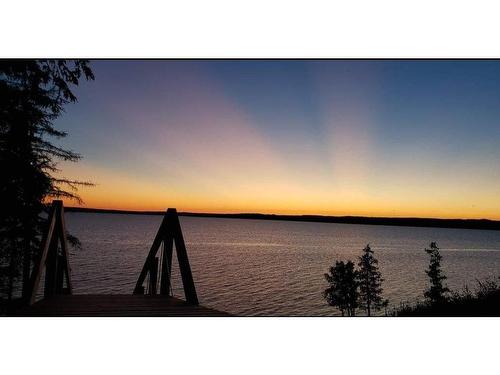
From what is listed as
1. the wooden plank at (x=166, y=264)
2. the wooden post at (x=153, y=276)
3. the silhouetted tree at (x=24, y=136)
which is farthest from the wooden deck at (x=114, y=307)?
the silhouetted tree at (x=24, y=136)

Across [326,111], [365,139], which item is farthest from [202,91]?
[365,139]

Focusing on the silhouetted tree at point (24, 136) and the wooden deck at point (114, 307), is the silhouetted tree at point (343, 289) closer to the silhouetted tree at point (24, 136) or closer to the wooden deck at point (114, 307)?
the silhouetted tree at point (24, 136)

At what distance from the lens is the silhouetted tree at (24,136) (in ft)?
30.1

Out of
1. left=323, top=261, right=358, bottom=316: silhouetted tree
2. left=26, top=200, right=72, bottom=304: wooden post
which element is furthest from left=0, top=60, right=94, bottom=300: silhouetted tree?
left=323, top=261, right=358, bottom=316: silhouetted tree

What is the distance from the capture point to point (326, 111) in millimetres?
14617

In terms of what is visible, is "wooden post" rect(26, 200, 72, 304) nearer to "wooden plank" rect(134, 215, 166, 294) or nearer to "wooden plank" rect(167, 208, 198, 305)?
"wooden plank" rect(134, 215, 166, 294)

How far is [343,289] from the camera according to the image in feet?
117

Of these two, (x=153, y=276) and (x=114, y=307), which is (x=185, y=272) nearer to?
(x=114, y=307)

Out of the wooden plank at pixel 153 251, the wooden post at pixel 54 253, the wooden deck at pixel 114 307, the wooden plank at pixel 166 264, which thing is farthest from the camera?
the wooden plank at pixel 153 251

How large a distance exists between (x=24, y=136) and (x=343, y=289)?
30.9 meters

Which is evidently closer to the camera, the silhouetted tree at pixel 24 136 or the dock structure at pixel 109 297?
the dock structure at pixel 109 297

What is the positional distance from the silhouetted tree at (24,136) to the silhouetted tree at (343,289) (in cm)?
2627
